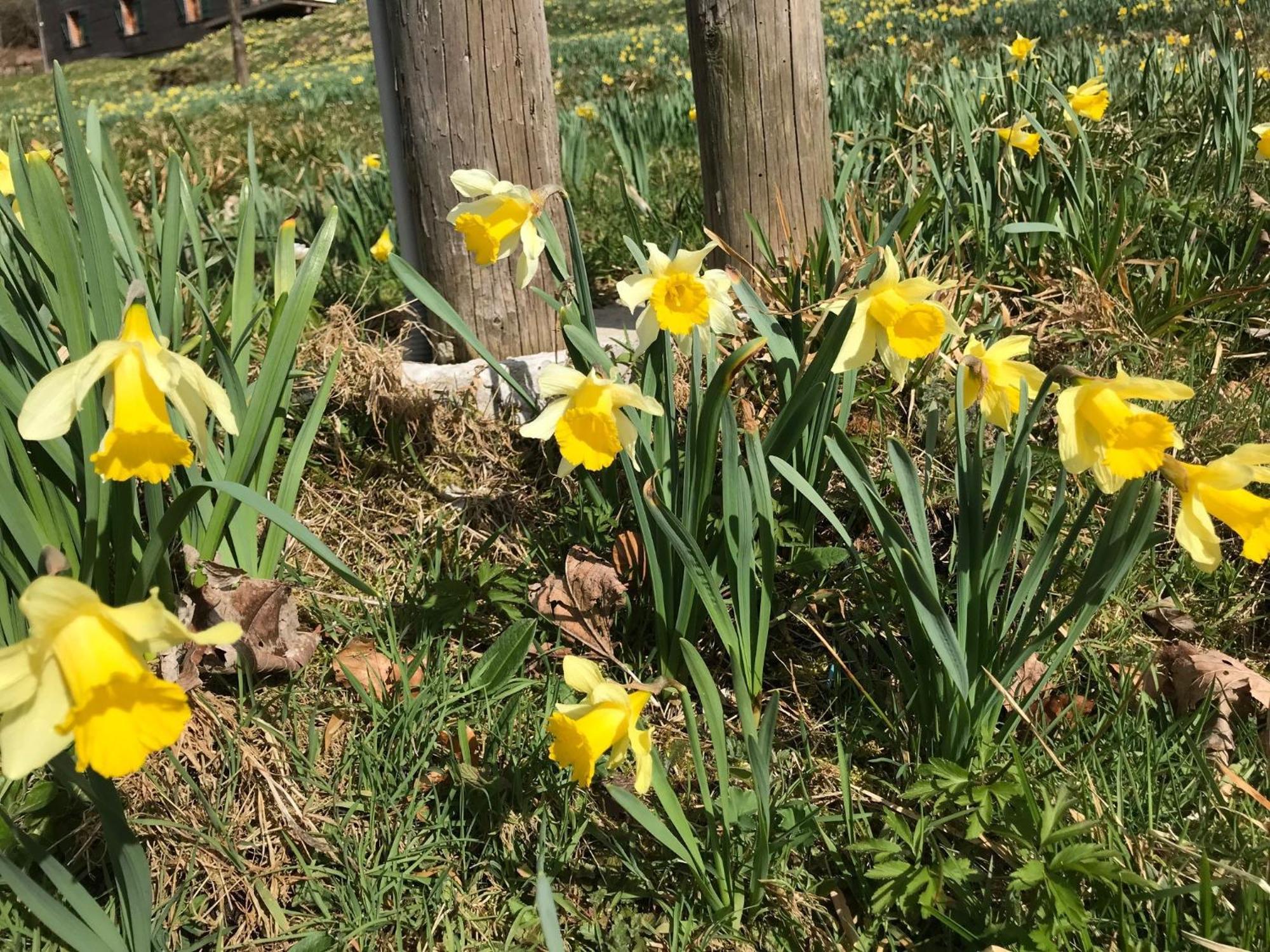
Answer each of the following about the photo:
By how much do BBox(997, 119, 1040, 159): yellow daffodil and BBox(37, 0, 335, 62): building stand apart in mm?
38888

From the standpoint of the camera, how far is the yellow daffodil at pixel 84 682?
869 mm

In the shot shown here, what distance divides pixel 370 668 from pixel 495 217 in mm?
827

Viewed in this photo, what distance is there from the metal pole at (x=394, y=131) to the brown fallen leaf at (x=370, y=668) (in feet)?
3.64

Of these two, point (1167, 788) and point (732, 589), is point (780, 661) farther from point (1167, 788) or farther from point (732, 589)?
point (1167, 788)

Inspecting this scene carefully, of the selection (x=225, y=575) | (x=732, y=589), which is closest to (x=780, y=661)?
(x=732, y=589)

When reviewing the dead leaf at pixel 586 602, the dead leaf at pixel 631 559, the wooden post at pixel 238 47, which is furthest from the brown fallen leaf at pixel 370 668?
the wooden post at pixel 238 47

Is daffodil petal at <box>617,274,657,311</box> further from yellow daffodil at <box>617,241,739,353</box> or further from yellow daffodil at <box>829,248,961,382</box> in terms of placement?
yellow daffodil at <box>829,248,961,382</box>

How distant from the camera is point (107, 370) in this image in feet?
3.81

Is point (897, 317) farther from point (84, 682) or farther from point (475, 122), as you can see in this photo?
point (475, 122)

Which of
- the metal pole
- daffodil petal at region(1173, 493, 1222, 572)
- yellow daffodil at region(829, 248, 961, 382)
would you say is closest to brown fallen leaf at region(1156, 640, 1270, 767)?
daffodil petal at region(1173, 493, 1222, 572)

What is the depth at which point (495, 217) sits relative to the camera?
5.61 feet

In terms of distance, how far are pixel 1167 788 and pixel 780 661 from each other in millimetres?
628

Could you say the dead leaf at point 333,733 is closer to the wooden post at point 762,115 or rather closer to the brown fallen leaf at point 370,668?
the brown fallen leaf at point 370,668

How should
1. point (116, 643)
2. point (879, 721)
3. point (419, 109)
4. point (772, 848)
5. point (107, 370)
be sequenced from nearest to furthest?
point (116, 643)
point (107, 370)
point (772, 848)
point (879, 721)
point (419, 109)
